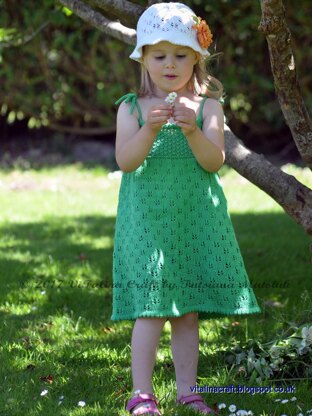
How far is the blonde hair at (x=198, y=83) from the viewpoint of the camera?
118 inches

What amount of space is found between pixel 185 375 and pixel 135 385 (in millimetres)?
198

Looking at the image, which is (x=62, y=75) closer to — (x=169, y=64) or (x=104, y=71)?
(x=104, y=71)

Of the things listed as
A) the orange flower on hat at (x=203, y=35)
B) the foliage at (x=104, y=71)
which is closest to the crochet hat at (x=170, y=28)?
the orange flower on hat at (x=203, y=35)

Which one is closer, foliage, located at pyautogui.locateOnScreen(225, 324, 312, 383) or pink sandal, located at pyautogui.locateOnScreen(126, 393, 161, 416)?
pink sandal, located at pyautogui.locateOnScreen(126, 393, 161, 416)

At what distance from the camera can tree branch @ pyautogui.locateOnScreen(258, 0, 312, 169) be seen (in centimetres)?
302

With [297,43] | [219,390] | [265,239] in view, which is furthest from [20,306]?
[297,43]

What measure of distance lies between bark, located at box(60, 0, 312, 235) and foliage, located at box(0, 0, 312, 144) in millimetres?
4666

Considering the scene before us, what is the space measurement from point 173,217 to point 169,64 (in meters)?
0.53

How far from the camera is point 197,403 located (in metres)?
2.90

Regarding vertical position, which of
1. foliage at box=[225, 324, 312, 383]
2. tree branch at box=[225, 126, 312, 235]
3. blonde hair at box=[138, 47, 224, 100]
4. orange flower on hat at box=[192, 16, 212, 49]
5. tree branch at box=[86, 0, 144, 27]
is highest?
tree branch at box=[86, 0, 144, 27]

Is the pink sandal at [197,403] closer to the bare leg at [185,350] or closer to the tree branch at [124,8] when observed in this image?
the bare leg at [185,350]

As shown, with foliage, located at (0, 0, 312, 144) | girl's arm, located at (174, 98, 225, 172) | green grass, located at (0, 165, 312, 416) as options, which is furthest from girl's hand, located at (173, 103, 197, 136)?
foliage, located at (0, 0, 312, 144)

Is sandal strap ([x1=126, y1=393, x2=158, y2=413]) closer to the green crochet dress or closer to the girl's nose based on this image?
the green crochet dress

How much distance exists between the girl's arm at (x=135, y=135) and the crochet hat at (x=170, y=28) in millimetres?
235
